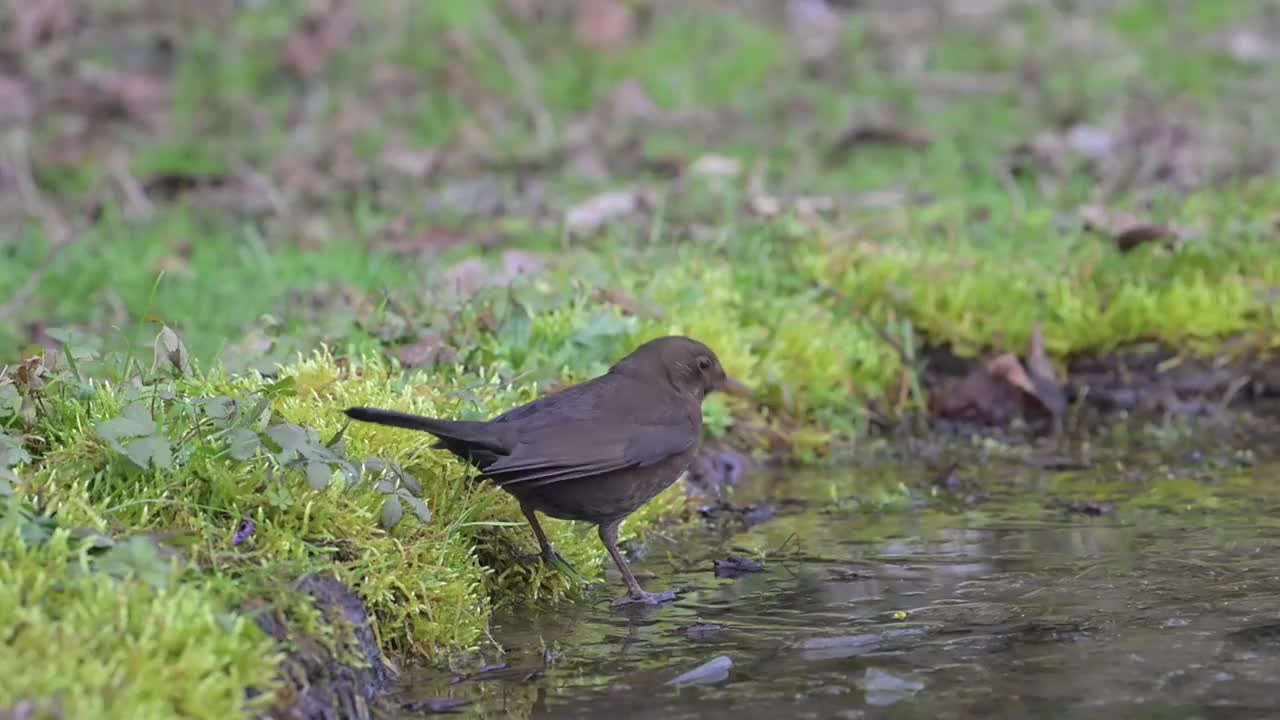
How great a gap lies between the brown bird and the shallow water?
0.29 meters

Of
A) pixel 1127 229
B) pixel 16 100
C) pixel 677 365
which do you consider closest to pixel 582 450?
pixel 677 365

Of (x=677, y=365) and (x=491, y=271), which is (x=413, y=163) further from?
(x=677, y=365)

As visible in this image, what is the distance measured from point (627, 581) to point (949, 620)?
87cm

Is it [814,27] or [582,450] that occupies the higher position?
[582,450]

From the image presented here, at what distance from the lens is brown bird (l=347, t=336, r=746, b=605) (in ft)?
13.4

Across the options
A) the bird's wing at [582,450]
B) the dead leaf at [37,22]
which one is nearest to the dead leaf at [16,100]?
the dead leaf at [37,22]

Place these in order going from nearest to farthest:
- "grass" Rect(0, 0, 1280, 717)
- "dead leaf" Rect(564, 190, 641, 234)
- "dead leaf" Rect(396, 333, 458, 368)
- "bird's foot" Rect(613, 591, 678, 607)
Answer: "grass" Rect(0, 0, 1280, 717), "bird's foot" Rect(613, 591, 678, 607), "dead leaf" Rect(396, 333, 458, 368), "dead leaf" Rect(564, 190, 641, 234)

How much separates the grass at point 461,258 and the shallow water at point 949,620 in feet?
1.14

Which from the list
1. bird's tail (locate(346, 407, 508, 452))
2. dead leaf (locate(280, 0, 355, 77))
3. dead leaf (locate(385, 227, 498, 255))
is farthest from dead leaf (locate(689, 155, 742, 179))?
bird's tail (locate(346, 407, 508, 452))

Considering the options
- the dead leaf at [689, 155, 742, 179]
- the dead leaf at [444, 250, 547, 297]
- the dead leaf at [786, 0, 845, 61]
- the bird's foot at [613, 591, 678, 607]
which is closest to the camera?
the bird's foot at [613, 591, 678, 607]

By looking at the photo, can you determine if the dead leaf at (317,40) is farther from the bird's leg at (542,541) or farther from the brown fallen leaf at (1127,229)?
the bird's leg at (542,541)

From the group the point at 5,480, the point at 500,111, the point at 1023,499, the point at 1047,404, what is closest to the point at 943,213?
the point at 1047,404

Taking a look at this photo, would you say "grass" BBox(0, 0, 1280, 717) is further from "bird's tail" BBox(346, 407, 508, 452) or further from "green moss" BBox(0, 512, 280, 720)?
"bird's tail" BBox(346, 407, 508, 452)

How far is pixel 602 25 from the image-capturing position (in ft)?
37.3
